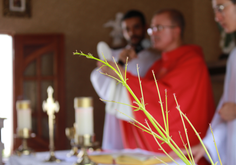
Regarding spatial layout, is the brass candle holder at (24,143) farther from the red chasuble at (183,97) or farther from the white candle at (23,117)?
the red chasuble at (183,97)

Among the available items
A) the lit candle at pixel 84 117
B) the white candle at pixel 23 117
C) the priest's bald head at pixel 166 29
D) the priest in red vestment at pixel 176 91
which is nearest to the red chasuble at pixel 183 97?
the priest in red vestment at pixel 176 91

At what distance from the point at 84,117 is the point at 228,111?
74 cm

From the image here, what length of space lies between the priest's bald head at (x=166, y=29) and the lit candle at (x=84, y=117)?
116 cm

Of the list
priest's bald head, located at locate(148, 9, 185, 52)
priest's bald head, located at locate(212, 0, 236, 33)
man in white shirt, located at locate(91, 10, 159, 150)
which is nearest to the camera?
priest's bald head, located at locate(212, 0, 236, 33)

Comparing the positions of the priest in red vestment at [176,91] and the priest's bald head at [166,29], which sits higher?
the priest's bald head at [166,29]

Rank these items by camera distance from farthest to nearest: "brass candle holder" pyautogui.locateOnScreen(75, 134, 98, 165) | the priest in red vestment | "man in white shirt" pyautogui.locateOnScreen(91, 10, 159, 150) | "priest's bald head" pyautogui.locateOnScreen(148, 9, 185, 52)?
"man in white shirt" pyautogui.locateOnScreen(91, 10, 159, 150), "priest's bald head" pyautogui.locateOnScreen(148, 9, 185, 52), the priest in red vestment, "brass candle holder" pyautogui.locateOnScreen(75, 134, 98, 165)

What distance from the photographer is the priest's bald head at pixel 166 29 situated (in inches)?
85.7

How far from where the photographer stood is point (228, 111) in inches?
58.0

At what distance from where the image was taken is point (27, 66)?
409 centimetres

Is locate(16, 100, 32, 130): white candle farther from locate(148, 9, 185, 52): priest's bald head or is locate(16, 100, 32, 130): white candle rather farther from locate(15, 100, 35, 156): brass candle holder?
locate(148, 9, 185, 52): priest's bald head

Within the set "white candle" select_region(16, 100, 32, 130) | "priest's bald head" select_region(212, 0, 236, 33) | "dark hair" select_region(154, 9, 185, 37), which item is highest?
"dark hair" select_region(154, 9, 185, 37)

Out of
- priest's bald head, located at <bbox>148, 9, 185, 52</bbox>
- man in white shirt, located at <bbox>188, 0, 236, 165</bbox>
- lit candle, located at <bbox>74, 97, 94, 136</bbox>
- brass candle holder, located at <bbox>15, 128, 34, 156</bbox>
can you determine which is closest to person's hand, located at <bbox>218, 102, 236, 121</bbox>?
man in white shirt, located at <bbox>188, 0, 236, 165</bbox>

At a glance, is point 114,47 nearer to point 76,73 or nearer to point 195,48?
point 76,73

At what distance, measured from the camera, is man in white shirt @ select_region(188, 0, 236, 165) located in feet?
4.86
